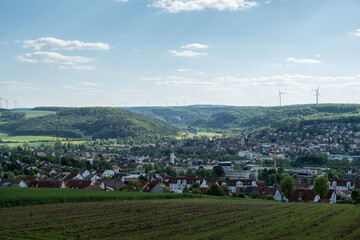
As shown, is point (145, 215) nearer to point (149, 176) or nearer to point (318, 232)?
point (318, 232)

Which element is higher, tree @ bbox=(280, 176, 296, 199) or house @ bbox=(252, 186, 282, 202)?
tree @ bbox=(280, 176, 296, 199)

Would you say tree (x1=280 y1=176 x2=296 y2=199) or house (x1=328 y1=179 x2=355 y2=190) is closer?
tree (x1=280 y1=176 x2=296 y2=199)

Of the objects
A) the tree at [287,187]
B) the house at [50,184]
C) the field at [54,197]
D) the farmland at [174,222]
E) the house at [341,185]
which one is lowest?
the house at [341,185]

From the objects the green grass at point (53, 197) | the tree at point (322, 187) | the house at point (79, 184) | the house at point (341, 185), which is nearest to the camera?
the green grass at point (53, 197)

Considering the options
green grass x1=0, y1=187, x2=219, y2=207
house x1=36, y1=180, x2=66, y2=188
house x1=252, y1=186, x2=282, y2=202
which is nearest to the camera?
green grass x1=0, y1=187, x2=219, y2=207

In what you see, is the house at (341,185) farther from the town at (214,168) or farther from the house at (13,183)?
the house at (13,183)

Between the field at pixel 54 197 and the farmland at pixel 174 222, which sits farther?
the field at pixel 54 197

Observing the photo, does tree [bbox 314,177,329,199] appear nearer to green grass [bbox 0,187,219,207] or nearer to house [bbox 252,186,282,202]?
house [bbox 252,186,282,202]

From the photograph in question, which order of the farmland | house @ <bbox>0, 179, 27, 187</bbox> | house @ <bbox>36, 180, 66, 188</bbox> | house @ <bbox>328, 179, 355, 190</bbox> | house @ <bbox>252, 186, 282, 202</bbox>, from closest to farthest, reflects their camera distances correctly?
the farmland
house @ <bbox>36, 180, 66, 188</bbox>
house @ <bbox>0, 179, 27, 187</bbox>
house @ <bbox>252, 186, 282, 202</bbox>
house @ <bbox>328, 179, 355, 190</bbox>

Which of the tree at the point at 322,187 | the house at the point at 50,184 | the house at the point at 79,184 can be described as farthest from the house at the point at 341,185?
the house at the point at 50,184

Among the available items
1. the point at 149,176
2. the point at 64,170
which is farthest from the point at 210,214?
the point at 64,170

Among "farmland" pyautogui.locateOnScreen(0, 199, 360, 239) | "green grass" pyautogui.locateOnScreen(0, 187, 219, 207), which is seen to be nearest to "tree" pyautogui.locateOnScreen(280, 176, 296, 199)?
"green grass" pyautogui.locateOnScreen(0, 187, 219, 207)
